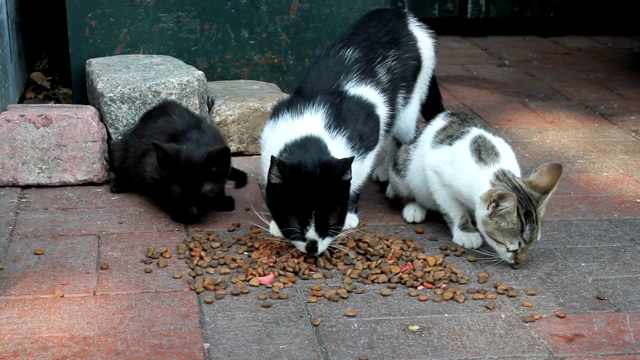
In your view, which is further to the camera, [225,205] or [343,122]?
[225,205]

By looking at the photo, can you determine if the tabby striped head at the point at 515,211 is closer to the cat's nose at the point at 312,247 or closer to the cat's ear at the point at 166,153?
the cat's nose at the point at 312,247

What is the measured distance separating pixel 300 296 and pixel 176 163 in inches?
49.4

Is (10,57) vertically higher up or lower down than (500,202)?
higher up

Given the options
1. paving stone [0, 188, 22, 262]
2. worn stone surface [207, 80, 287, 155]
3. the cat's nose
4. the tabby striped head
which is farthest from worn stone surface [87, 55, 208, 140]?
the tabby striped head

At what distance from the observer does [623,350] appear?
12.8ft

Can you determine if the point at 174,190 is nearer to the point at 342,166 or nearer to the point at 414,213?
the point at 342,166

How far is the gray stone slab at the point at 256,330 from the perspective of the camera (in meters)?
3.79

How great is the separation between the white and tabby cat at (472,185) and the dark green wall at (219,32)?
1.81 meters

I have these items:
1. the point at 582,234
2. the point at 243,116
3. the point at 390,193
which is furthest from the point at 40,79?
the point at 582,234

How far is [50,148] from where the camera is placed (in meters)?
5.60

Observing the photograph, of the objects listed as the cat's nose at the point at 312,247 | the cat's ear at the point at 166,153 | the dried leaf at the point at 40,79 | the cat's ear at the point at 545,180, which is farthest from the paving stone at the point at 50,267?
the dried leaf at the point at 40,79

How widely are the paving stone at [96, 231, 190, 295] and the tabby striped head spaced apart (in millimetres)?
1648

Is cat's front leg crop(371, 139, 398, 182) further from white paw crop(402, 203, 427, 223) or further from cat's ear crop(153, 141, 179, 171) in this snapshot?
cat's ear crop(153, 141, 179, 171)

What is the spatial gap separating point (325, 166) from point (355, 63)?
1240 mm
